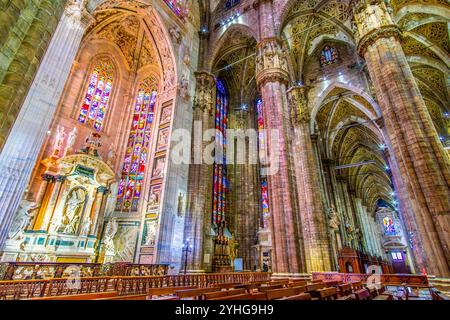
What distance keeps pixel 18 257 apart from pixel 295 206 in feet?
35.6

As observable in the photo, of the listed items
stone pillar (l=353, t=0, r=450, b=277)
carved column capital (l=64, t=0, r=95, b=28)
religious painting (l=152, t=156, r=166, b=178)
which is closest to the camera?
stone pillar (l=353, t=0, r=450, b=277)

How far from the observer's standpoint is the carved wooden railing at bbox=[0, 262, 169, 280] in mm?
6090

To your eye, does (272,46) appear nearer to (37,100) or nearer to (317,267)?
(37,100)

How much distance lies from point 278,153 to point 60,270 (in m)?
8.79

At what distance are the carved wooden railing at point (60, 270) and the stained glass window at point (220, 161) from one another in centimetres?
729

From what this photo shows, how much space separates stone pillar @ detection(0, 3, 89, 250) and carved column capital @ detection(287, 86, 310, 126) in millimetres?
12125

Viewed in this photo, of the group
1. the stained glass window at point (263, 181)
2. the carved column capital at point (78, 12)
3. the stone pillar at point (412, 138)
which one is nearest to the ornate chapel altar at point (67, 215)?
the carved column capital at point (78, 12)

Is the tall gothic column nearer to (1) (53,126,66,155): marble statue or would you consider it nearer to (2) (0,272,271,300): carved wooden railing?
(2) (0,272,271,300): carved wooden railing

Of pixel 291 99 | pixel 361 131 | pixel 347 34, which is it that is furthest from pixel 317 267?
pixel 361 131

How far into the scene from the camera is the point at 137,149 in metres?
14.0

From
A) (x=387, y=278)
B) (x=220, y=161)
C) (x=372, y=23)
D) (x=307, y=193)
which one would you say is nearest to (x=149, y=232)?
(x=220, y=161)

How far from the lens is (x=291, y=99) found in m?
15.6

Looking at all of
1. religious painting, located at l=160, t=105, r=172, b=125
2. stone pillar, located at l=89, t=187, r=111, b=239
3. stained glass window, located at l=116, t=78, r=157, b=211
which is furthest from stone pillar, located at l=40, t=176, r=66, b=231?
religious painting, located at l=160, t=105, r=172, b=125

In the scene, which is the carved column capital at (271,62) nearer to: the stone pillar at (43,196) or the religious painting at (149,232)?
the religious painting at (149,232)
